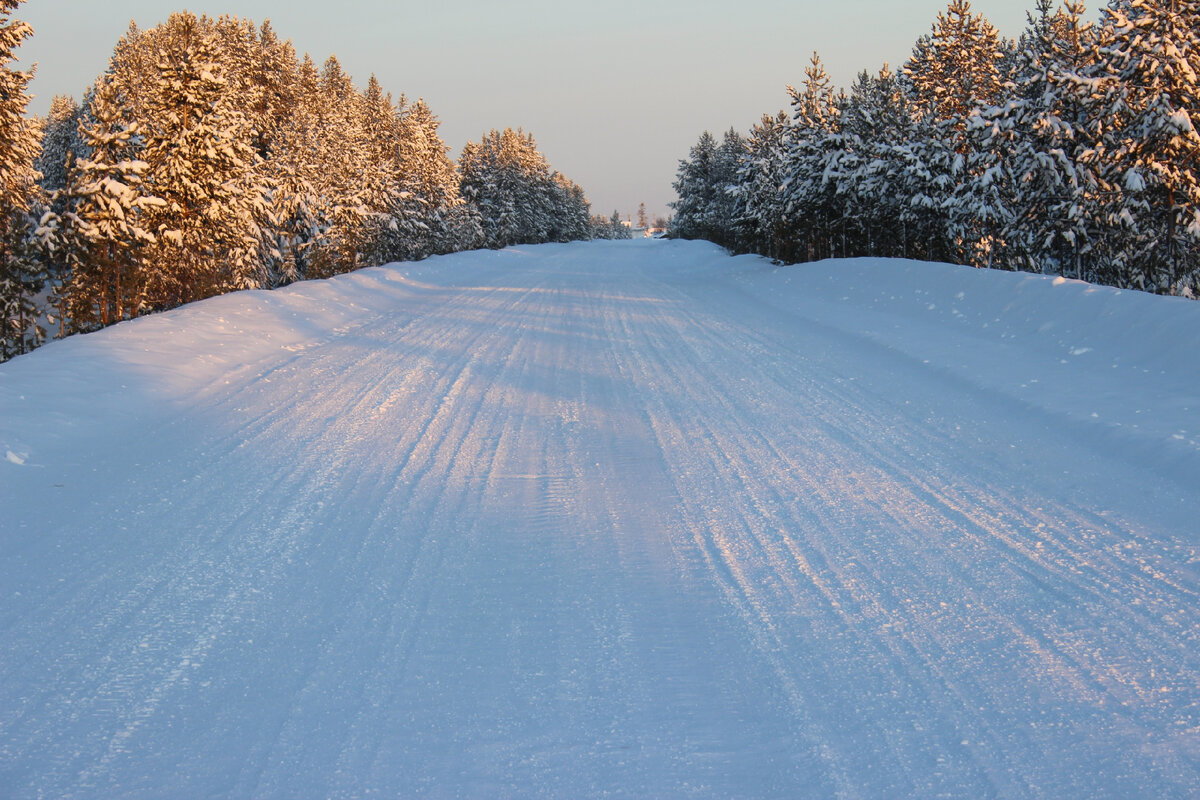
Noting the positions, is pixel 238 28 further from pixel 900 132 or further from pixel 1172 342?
pixel 1172 342

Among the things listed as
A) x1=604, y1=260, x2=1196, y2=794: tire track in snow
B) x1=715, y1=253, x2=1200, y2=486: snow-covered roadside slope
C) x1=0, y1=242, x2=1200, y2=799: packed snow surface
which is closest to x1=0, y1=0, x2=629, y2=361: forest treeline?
x1=0, y1=242, x2=1200, y2=799: packed snow surface

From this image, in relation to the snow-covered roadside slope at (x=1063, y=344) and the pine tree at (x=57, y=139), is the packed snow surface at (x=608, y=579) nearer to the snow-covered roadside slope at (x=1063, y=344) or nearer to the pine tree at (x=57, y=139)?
the snow-covered roadside slope at (x=1063, y=344)

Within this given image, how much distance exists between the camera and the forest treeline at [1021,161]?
2178 cm

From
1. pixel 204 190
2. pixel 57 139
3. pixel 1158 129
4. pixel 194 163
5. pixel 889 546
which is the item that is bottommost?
pixel 889 546

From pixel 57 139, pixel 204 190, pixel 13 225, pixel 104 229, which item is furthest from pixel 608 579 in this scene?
pixel 57 139

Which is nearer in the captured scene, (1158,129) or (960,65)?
(1158,129)

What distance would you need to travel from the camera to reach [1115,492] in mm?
5375

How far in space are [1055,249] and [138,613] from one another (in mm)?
28796

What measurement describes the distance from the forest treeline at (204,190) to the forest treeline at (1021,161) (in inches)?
701

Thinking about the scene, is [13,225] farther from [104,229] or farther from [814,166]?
[814,166]

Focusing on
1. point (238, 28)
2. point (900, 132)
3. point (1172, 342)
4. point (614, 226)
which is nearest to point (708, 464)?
point (1172, 342)

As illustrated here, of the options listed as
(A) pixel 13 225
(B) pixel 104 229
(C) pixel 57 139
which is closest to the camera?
(B) pixel 104 229

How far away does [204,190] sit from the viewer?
1602 cm

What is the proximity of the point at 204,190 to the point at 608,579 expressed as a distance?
15452 millimetres
